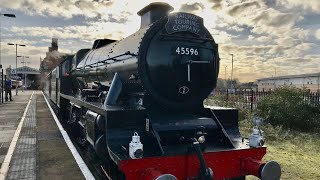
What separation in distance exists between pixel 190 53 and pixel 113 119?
1920mm

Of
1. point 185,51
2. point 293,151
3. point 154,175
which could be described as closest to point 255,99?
point 293,151

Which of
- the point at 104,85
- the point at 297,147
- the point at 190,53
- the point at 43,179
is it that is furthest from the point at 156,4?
the point at 297,147

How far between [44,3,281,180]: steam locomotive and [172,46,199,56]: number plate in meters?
0.02

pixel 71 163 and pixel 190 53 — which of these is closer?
pixel 190 53

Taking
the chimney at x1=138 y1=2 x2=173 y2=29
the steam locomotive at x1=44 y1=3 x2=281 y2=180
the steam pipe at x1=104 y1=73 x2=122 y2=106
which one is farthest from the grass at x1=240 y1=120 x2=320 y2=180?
the chimney at x1=138 y1=2 x2=173 y2=29

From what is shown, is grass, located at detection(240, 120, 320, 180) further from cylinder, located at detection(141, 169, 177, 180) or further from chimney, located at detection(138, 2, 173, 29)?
chimney, located at detection(138, 2, 173, 29)

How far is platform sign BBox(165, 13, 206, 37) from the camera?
560 cm

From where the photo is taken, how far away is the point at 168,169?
4598 millimetres

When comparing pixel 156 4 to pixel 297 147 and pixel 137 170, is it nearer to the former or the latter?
pixel 137 170

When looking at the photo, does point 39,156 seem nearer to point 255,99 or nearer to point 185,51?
point 185,51

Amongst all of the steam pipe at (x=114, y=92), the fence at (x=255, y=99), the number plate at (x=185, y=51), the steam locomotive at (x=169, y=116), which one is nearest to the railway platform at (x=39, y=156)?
the steam locomotive at (x=169, y=116)

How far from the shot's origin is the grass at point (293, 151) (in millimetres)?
6875

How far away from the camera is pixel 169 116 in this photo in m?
5.67

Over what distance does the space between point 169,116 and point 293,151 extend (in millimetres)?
4957
